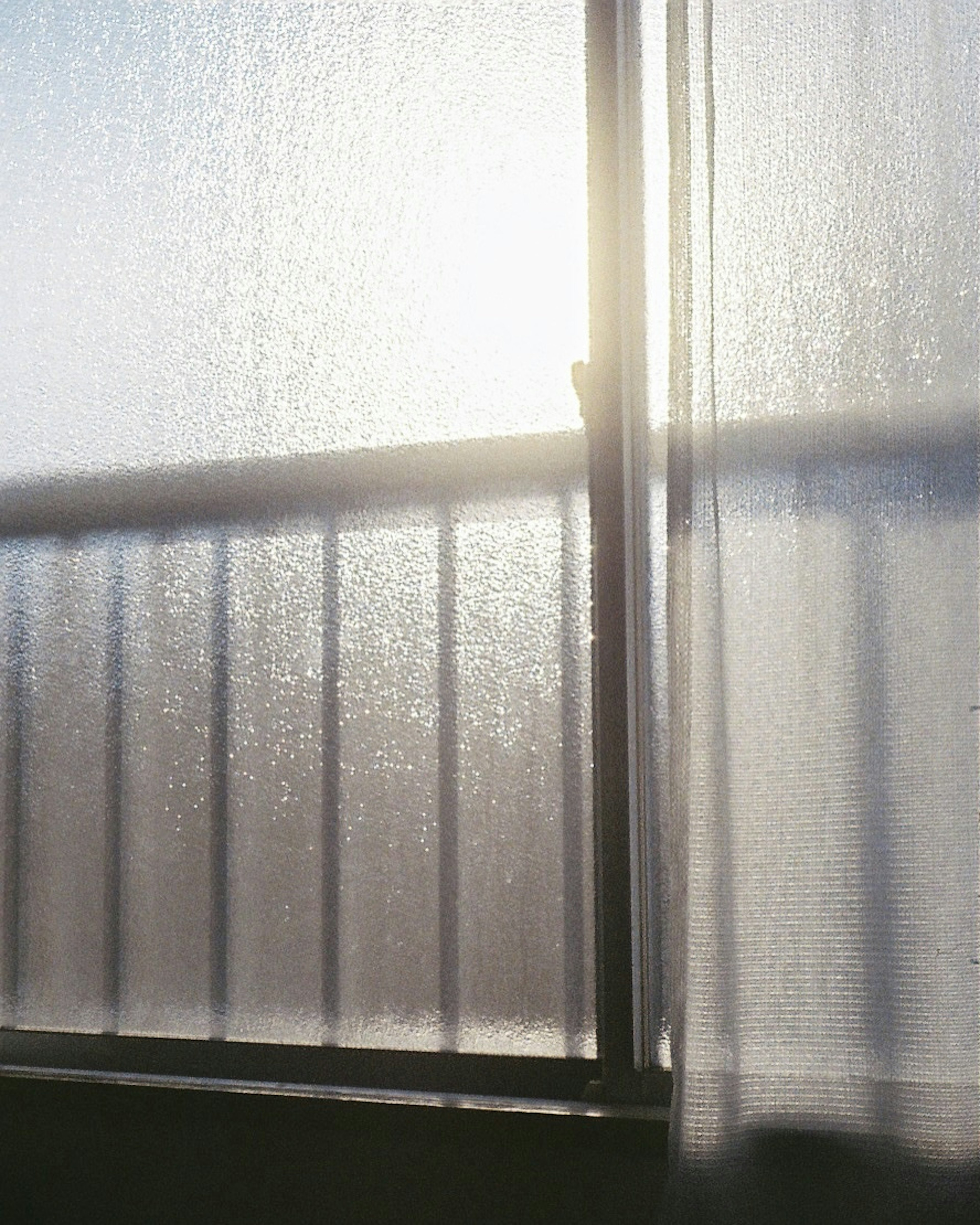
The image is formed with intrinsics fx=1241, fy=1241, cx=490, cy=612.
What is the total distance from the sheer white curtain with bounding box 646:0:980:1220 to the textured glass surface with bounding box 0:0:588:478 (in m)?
0.27

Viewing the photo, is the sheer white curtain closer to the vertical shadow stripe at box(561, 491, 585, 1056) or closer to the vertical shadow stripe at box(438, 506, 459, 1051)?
the vertical shadow stripe at box(561, 491, 585, 1056)

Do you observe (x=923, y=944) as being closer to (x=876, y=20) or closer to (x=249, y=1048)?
(x=249, y=1048)

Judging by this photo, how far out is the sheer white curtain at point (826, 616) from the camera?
1310 mm

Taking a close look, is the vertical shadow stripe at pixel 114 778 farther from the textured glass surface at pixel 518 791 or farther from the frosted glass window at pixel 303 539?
the textured glass surface at pixel 518 791

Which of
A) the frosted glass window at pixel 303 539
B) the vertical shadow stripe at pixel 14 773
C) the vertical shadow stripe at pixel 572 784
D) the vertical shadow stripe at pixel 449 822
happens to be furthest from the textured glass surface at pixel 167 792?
the vertical shadow stripe at pixel 572 784

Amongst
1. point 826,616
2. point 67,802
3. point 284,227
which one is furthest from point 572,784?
point 284,227

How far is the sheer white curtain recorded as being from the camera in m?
1.31

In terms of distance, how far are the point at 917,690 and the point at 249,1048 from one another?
0.97 metres

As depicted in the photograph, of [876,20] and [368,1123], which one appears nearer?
[876,20]

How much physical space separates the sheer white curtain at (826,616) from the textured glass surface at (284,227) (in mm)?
269

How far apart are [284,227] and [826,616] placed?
36.3 inches

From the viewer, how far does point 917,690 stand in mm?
1330

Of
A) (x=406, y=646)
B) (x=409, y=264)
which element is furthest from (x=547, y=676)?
(x=409, y=264)

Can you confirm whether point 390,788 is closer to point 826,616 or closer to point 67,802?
point 67,802
